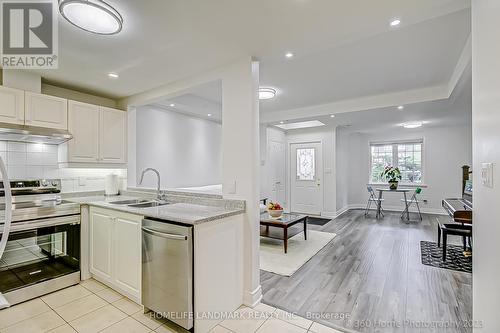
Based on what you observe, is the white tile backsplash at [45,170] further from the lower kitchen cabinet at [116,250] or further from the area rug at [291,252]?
the area rug at [291,252]

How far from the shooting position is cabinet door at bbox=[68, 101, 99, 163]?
3.19m

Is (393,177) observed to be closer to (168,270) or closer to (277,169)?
(277,169)

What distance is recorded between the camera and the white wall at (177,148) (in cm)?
410

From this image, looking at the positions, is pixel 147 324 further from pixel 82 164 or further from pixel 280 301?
pixel 82 164

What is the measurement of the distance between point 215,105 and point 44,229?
3342 millimetres

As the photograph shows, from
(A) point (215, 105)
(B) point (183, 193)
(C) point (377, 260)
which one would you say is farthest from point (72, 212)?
(C) point (377, 260)

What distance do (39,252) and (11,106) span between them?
5.52ft

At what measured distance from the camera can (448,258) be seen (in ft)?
11.4

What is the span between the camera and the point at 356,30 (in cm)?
207

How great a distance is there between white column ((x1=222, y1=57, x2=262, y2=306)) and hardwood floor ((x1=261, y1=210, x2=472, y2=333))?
42 centimetres

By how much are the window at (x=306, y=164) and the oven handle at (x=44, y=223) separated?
18.6 ft

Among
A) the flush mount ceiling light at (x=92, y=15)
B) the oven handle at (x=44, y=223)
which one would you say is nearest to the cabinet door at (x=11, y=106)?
the oven handle at (x=44, y=223)

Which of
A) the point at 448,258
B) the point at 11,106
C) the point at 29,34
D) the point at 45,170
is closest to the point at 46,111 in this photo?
the point at 11,106

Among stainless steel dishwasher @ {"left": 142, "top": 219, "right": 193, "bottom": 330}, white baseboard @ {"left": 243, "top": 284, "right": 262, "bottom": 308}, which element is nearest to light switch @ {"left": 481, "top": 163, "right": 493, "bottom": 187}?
stainless steel dishwasher @ {"left": 142, "top": 219, "right": 193, "bottom": 330}
